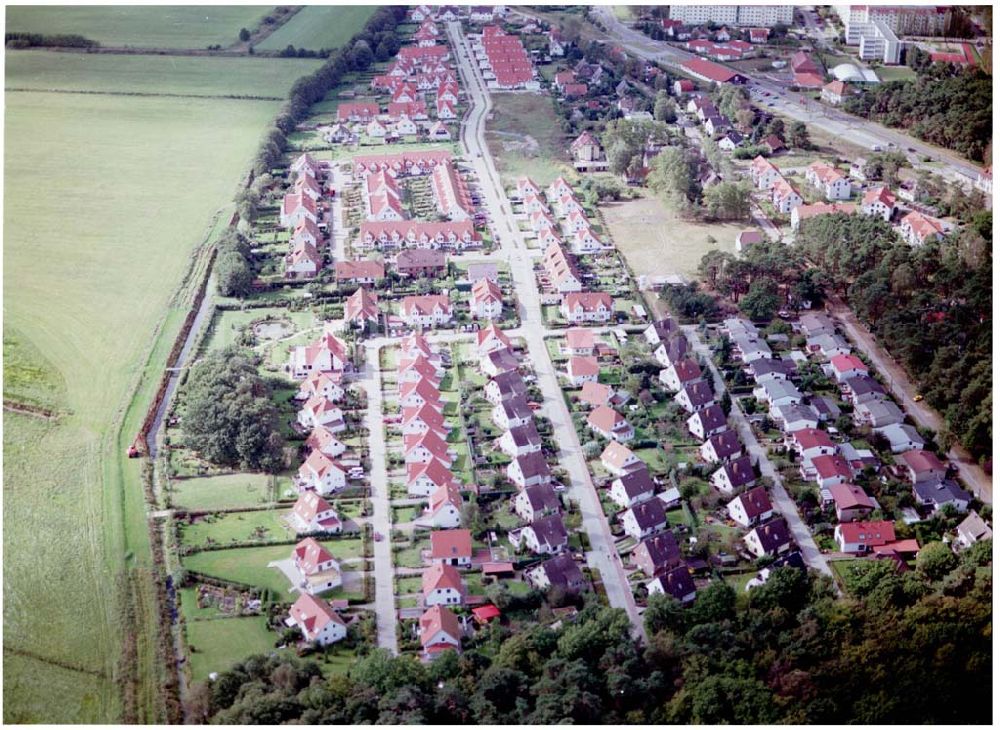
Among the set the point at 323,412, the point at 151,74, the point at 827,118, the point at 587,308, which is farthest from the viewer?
the point at 151,74

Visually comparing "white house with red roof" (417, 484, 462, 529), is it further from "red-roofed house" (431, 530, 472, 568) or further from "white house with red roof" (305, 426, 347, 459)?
"white house with red roof" (305, 426, 347, 459)

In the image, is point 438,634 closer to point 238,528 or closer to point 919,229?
point 238,528

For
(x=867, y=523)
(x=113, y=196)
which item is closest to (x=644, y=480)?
(x=867, y=523)

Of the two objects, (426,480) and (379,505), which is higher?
(426,480)

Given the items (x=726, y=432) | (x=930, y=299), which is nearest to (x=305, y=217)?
(x=726, y=432)

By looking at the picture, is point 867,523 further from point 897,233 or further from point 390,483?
point 897,233

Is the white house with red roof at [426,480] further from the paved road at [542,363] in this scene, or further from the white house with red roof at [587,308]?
the white house with red roof at [587,308]

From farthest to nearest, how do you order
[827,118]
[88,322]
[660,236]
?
1. [827,118]
2. [660,236]
3. [88,322]
